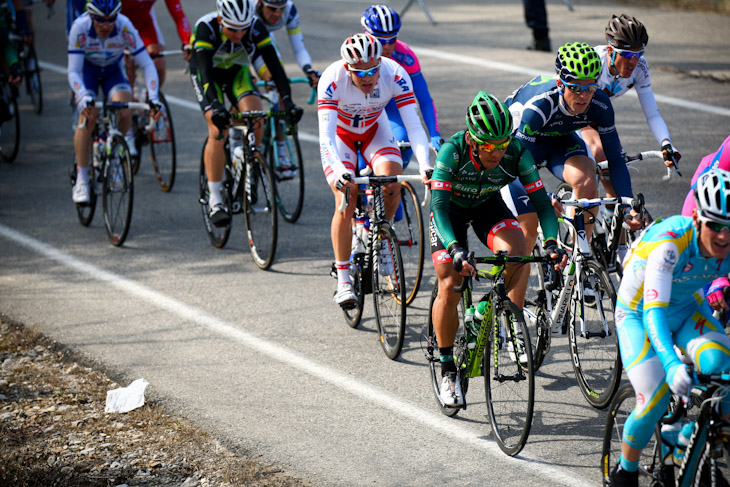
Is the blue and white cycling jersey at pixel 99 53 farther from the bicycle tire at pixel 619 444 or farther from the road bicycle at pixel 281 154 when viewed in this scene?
the bicycle tire at pixel 619 444

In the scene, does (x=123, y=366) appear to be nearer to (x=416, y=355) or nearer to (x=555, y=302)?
(x=416, y=355)

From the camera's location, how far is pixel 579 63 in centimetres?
639

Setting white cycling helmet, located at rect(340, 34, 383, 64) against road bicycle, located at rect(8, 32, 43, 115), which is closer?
white cycling helmet, located at rect(340, 34, 383, 64)

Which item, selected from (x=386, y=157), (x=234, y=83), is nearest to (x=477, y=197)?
(x=386, y=157)

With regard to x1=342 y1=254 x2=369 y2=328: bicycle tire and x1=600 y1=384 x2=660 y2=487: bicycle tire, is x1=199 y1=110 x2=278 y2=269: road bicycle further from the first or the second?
x1=600 y1=384 x2=660 y2=487: bicycle tire

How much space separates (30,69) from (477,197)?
10.8 metres

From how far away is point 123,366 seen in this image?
23.2ft

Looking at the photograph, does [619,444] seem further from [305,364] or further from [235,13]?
[235,13]

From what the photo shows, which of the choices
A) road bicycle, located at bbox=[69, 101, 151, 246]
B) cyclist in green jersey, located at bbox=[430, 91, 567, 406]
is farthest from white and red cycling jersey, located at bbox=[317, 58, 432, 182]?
road bicycle, located at bbox=[69, 101, 151, 246]

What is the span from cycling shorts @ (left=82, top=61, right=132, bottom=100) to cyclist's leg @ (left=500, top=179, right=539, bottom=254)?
17.0 feet

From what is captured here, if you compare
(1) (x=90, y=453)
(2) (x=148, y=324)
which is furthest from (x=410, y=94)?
(1) (x=90, y=453)

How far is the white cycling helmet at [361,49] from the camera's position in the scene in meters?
7.07

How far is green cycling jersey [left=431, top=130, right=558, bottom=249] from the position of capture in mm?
5805

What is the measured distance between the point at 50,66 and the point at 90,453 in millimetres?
13090
